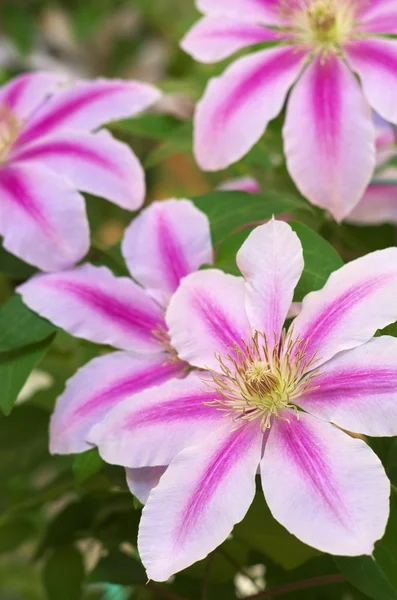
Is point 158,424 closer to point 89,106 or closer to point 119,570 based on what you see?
point 119,570

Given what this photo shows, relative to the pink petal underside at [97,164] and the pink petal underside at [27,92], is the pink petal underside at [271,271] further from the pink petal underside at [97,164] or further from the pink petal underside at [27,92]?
the pink petal underside at [27,92]

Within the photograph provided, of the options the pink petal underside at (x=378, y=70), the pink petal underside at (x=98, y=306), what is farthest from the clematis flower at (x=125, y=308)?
the pink petal underside at (x=378, y=70)

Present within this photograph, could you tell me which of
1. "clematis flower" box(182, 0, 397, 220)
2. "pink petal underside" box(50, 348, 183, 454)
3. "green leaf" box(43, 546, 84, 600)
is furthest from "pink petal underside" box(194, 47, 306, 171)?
"green leaf" box(43, 546, 84, 600)

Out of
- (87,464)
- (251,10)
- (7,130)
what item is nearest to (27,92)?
(7,130)

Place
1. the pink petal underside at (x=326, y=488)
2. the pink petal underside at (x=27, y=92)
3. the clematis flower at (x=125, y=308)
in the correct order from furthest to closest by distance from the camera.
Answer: the pink petal underside at (x=27, y=92)
the clematis flower at (x=125, y=308)
the pink petal underside at (x=326, y=488)

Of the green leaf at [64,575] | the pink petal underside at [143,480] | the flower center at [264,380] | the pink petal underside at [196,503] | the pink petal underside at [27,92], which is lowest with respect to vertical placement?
the green leaf at [64,575]

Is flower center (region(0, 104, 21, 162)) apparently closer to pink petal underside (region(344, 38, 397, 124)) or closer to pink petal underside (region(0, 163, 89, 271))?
pink petal underside (region(0, 163, 89, 271))
